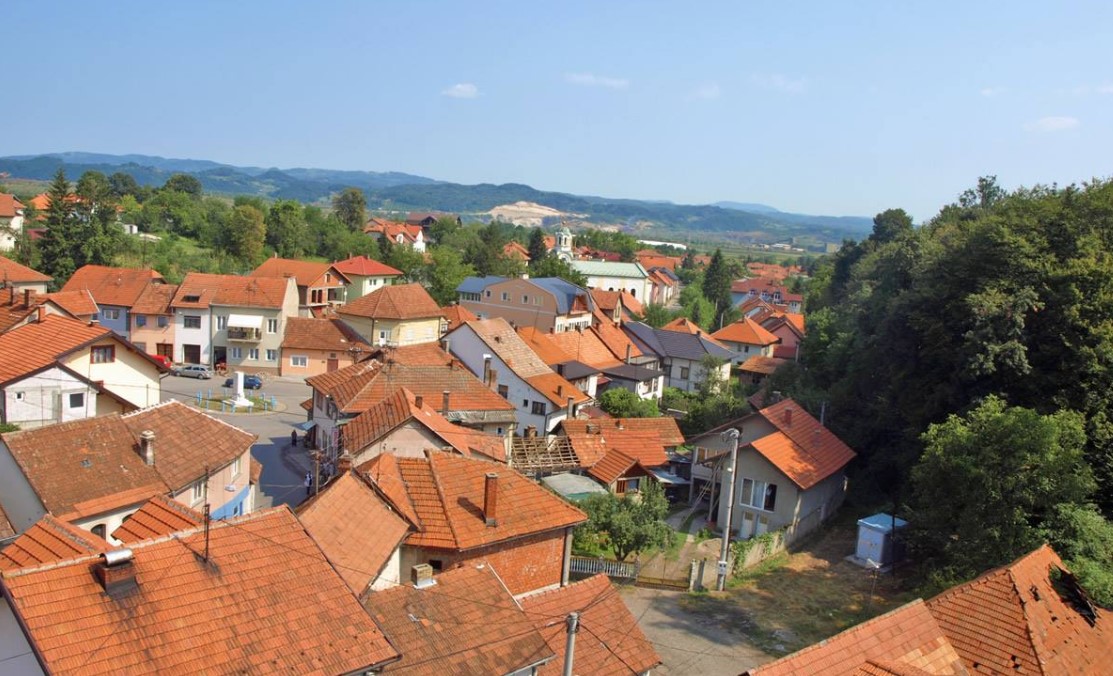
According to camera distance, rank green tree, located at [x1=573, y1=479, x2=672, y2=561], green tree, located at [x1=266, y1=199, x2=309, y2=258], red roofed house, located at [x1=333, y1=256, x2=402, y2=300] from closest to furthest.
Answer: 1. green tree, located at [x1=573, y1=479, x2=672, y2=561]
2. red roofed house, located at [x1=333, y1=256, x2=402, y2=300]
3. green tree, located at [x1=266, y1=199, x2=309, y2=258]

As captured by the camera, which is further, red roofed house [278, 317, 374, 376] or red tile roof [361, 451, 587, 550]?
red roofed house [278, 317, 374, 376]

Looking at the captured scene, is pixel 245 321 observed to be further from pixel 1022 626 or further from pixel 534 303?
pixel 1022 626

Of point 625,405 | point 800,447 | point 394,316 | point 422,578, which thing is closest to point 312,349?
point 394,316

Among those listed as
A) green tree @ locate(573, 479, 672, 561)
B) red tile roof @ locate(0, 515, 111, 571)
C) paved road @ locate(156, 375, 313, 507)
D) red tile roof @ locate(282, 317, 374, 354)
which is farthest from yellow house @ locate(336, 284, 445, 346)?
red tile roof @ locate(0, 515, 111, 571)

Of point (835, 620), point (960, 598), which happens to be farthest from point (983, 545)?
point (960, 598)

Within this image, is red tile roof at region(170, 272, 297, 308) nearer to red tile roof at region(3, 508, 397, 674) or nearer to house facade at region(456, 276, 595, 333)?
house facade at region(456, 276, 595, 333)

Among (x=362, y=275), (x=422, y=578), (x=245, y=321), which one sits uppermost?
(x=422, y=578)
